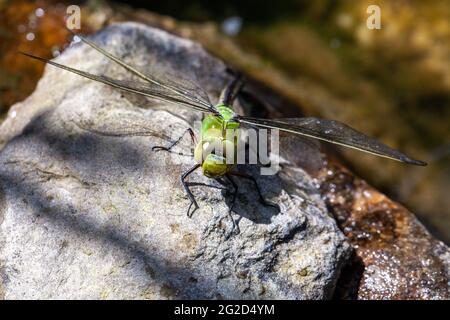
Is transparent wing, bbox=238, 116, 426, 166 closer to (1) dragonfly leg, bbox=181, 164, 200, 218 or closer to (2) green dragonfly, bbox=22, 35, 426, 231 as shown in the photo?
(2) green dragonfly, bbox=22, 35, 426, 231

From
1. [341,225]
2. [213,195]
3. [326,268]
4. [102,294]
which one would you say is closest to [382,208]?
[341,225]

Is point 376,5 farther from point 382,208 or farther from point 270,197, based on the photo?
point 270,197

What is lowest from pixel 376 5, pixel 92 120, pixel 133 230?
pixel 133 230

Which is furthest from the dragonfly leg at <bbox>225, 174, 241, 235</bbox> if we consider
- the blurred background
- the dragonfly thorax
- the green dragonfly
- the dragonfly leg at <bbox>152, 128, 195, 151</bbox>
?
the blurred background

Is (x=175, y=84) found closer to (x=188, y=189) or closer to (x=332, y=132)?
(x=188, y=189)

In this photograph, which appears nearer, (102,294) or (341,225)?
(102,294)

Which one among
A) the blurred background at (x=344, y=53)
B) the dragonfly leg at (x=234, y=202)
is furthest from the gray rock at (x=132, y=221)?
the blurred background at (x=344, y=53)
